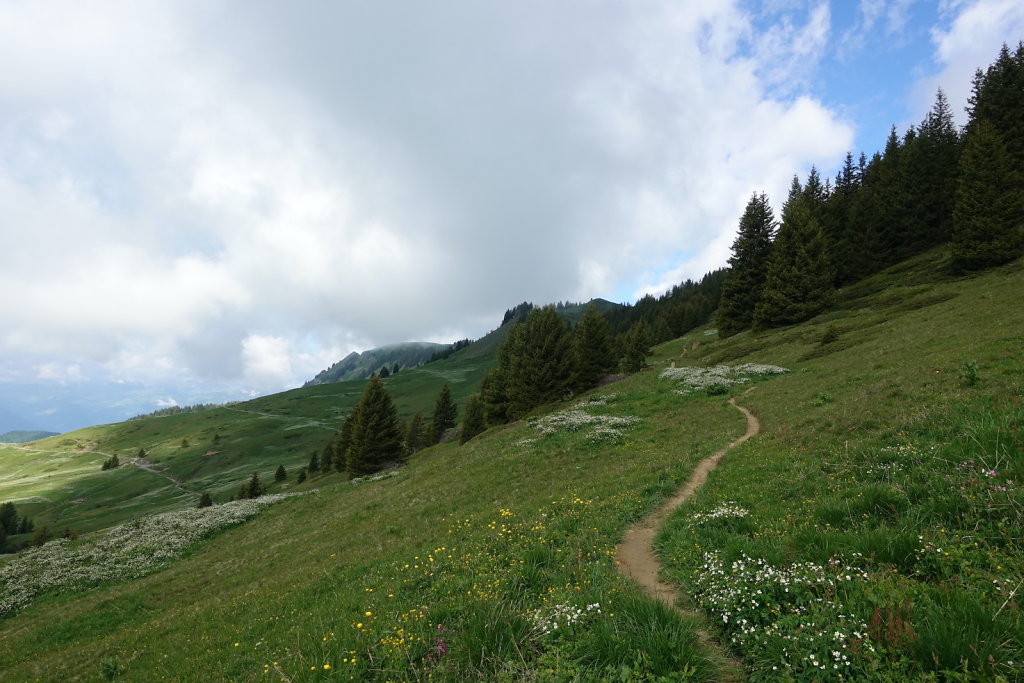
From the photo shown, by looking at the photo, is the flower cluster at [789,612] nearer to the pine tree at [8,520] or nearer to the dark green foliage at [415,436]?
the dark green foliage at [415,436]

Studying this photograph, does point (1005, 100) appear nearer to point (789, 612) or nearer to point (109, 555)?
point (789, 612)

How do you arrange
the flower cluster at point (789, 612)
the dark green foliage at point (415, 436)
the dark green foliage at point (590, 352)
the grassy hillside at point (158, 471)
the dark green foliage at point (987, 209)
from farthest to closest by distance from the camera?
the grassy hillside at point (158, 471) < the dark green foliage at point (415, 436) < the dark green foliage at point (590, 352) < the dark green foliage at point (987, 209) < the flower cluster at point (789, 612)

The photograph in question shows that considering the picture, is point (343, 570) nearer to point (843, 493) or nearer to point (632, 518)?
point (632, 518)

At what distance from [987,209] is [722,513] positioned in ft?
186

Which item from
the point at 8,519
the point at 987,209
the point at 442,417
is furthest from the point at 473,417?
the point at 8,519

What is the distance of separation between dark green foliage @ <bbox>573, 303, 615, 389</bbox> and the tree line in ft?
63.0

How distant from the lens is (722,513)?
9797mm

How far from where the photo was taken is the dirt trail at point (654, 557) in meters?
5.13

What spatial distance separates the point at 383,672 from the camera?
5680mm

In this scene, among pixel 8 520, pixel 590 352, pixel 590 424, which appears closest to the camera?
pixel 590 424

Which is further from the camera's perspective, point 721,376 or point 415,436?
point 415,436

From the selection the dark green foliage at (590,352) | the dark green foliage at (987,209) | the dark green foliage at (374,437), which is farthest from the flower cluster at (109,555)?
the dark green foliage at (987,209)

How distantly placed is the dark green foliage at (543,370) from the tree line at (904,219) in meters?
26.4

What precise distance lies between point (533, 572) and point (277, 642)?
5868mm
